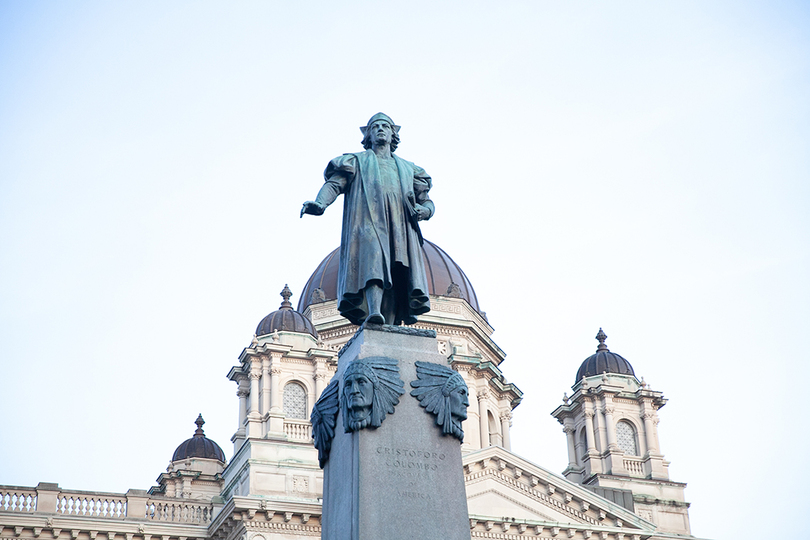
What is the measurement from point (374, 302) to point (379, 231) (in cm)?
66

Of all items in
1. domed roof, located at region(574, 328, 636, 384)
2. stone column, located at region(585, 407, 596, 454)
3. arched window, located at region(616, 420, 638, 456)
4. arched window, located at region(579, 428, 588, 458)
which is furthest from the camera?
domed roof, located at region(574, 328, 636, 384)

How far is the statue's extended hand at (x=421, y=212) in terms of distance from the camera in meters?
10.6

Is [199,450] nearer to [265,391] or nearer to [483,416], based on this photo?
[265,391]

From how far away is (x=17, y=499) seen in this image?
Answer: 38.6 m

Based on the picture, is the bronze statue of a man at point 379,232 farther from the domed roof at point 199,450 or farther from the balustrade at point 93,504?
the domed roof at point 199,450

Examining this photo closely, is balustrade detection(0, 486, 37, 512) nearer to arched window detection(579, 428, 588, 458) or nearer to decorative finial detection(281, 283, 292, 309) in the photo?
decorative finial detection(281, 283, 292, 309)

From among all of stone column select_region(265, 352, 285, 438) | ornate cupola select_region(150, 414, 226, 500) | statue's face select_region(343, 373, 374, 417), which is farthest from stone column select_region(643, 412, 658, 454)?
statue's face select_region(343, 373, 374, 417)

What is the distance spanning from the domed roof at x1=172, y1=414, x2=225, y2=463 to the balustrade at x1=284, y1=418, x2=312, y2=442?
39.6 ft

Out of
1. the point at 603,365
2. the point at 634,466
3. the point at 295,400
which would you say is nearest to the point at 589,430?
the point at 634,466

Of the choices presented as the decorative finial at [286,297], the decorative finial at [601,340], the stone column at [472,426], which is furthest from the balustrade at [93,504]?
the decorative finial at [601,340]

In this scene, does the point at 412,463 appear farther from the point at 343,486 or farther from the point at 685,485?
the point at 685,485

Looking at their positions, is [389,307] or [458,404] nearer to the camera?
[458,404]

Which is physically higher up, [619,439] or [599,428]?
[599,428]

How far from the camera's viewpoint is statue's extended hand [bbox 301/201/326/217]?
→ 33.7 feet
